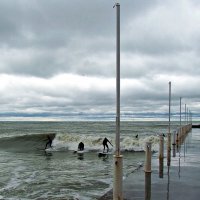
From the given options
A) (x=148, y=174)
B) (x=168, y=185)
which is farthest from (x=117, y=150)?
(x=148, y=174)

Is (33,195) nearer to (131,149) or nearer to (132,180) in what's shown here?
(132,180)

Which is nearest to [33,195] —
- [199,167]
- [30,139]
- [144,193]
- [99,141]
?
[144,193]

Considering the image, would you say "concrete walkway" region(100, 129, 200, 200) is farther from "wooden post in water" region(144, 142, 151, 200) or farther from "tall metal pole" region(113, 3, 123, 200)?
"tall metal pole" region(113, 3, 123, 200)

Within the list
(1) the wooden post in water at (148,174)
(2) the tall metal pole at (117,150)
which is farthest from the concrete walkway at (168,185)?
(2) the tall metal pole at (117,150)

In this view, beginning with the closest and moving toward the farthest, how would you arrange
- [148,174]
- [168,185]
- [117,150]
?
[117,150]
[168,185]
[148,174]

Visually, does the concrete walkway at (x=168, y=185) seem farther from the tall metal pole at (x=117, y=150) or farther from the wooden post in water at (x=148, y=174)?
the tall metal pole at (x=117, y=150)

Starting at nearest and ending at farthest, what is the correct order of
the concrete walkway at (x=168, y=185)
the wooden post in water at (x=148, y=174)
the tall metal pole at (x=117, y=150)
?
the tall metal pole at (x=117, y=150) → the concrete walkway at (x=168, y=185) → the wooden post in water at (x=148, y=174)

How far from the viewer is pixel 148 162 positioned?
13852 mm

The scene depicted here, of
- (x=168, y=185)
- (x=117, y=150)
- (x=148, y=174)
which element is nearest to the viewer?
(x=117, y=150)

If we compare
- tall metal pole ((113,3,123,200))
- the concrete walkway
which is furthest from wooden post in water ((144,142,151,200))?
tall metal pole ((113,3,123,200))

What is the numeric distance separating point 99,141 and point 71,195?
31345mm

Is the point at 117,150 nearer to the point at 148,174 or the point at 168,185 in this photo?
the point at 168,185

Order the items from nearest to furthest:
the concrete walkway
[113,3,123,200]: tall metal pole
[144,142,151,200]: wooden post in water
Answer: [113,3,123,200]: tall metal pole → the concrete walkway → [144,142,151,200]: wooden post in water

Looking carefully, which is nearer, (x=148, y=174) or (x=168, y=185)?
(x=168, y=185)
